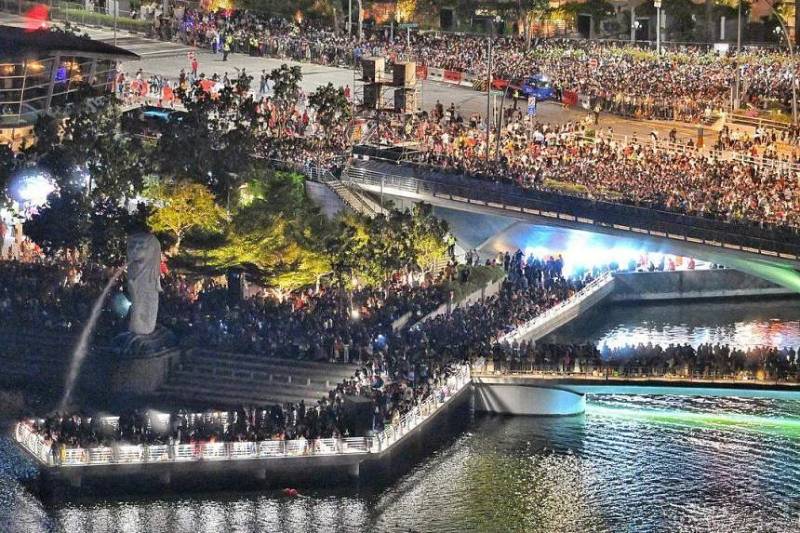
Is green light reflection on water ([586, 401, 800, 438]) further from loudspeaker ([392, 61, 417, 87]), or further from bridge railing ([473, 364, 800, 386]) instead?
loudspeaker ([392, 61, 417, 87])

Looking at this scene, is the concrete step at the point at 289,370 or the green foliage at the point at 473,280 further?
the green foliage at the point at 473,280

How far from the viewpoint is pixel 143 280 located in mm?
85125

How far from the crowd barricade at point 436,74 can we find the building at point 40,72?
21.9 metres

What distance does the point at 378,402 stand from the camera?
8081 centimetres

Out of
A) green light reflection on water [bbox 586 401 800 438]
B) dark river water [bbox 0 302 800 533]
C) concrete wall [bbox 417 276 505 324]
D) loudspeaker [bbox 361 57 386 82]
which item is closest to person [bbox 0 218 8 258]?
loudspeaker [bbox 361 57 386 82]

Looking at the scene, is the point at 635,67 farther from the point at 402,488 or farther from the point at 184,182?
the point at 402,488

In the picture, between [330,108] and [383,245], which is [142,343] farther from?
[330,108]

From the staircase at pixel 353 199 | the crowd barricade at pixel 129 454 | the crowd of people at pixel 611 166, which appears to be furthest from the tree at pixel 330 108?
the crowd barricade at pixel 129 454

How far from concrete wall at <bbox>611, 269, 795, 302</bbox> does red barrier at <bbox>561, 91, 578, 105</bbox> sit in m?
17.6

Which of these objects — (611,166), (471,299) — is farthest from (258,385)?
(611,166)

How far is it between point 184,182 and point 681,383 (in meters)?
23.8

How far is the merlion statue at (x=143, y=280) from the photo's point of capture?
3342 inches

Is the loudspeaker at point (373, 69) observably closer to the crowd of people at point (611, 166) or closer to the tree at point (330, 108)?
the tree at point (330, 108)

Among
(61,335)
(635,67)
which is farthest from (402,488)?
(635,67)
